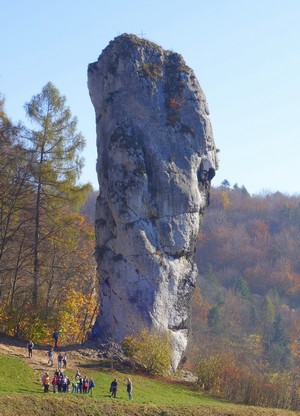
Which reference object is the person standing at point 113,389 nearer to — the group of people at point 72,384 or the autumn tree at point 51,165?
the group of people at point 72,384

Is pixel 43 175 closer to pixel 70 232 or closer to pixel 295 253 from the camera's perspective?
pixel 70 232

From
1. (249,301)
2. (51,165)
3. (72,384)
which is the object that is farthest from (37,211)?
(249,301)

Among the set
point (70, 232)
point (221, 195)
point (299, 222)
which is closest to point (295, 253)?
point (299, 222)

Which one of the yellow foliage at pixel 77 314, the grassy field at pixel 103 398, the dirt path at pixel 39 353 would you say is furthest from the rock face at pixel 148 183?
the yellow foliage at pixel 77 314

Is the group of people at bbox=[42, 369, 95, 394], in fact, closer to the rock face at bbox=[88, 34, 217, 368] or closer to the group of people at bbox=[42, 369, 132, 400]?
the group of people at bbox=[42, 369, 132, 400]

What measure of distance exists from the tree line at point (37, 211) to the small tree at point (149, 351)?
5.21m

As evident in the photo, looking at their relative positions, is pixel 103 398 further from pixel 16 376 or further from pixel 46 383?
pixel 16 376

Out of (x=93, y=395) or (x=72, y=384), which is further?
(x=72, y=384)

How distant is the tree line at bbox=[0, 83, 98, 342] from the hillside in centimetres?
405

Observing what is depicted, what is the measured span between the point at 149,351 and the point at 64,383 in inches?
229

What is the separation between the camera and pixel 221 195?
133 m

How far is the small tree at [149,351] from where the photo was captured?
29.9 m

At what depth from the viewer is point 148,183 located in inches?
1266

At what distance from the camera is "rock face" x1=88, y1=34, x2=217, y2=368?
3159 centimetres
